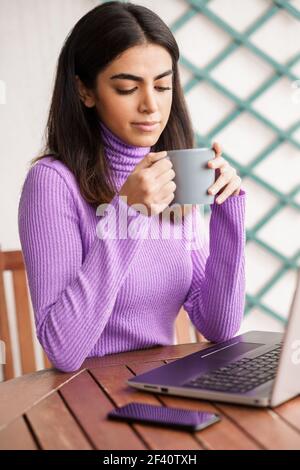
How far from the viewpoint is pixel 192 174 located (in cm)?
75

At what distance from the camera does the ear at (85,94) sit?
95 centimetres

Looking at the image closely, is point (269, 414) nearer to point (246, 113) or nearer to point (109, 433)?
point (109, 433)

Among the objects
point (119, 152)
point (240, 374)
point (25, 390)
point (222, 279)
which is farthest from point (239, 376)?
point (119, 152)

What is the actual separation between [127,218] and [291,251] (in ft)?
4.52

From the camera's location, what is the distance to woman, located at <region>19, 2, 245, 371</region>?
799 millimetres

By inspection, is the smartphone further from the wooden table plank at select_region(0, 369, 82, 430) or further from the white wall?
the white wall

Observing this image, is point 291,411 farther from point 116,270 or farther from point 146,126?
point 146,126

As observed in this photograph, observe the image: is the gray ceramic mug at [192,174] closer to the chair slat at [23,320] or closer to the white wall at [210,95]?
the chair slat at [23,320]

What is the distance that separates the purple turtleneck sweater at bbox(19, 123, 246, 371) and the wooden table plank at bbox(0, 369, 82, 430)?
0.02m

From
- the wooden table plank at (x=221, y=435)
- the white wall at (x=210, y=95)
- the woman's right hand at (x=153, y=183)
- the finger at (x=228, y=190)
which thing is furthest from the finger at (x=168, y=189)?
the white wall at (x=210, y=95)

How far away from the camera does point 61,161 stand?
94 cm

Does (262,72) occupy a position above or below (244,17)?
below
